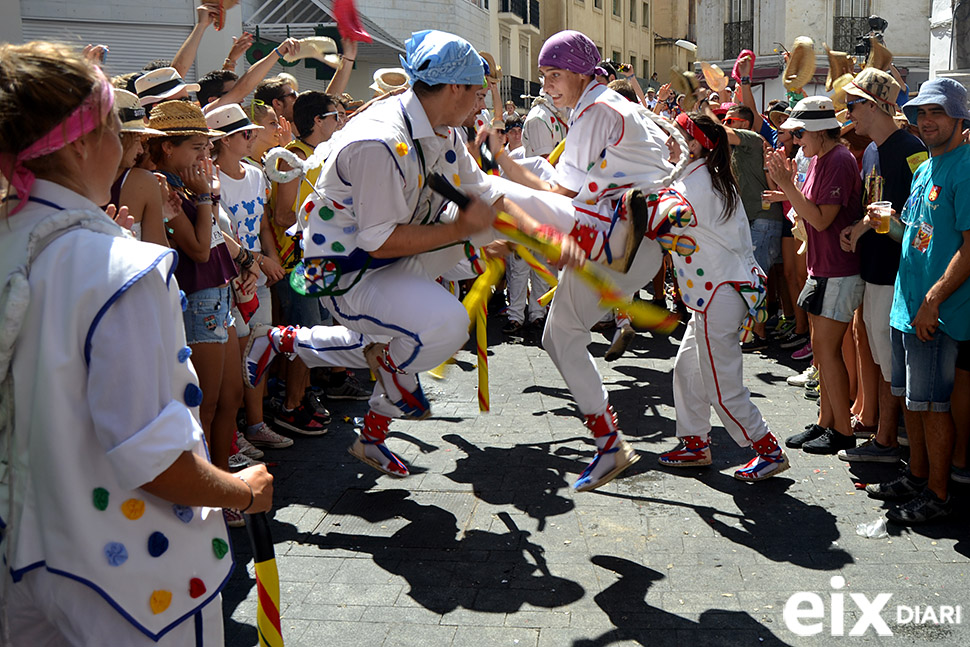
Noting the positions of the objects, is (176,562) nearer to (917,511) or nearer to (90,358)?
(90,358)

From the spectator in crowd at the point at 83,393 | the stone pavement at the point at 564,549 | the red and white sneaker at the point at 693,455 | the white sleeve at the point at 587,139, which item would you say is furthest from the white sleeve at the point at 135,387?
the red and white sneaker at the point at 693,455

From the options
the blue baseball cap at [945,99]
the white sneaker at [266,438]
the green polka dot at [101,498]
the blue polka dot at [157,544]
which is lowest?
the white sneaker at [266,438]

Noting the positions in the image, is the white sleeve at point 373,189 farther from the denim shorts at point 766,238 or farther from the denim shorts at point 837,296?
the denim shorts at point 766,238

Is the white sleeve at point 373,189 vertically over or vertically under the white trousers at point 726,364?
over

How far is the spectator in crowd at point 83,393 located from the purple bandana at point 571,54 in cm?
340

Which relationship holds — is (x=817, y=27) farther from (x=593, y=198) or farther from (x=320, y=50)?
(x=593, y=198)

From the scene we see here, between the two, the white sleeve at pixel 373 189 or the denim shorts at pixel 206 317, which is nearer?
the white sleeve at pixel 373 189

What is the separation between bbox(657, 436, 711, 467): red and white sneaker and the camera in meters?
5.50

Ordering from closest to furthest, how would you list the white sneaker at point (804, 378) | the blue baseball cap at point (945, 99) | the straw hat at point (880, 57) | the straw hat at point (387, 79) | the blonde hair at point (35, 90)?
the blonde hair at point (35, 90), the blue baseball cap at point (945, 99), the straw hat at point (387, 79), the white sneaker at point (804, 378), the straw hat at point (880, 57)

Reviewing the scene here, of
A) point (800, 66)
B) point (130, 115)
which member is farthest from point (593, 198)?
point (800, 66)

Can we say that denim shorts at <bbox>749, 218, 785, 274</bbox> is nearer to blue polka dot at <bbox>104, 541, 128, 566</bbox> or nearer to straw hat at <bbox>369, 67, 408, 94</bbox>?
straw hat at <bbox>369, 67, 408, 94</bbox>

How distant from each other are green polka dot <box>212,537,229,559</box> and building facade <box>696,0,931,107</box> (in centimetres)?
3359

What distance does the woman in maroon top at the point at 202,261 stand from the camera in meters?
4.43

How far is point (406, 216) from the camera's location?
415 cm
